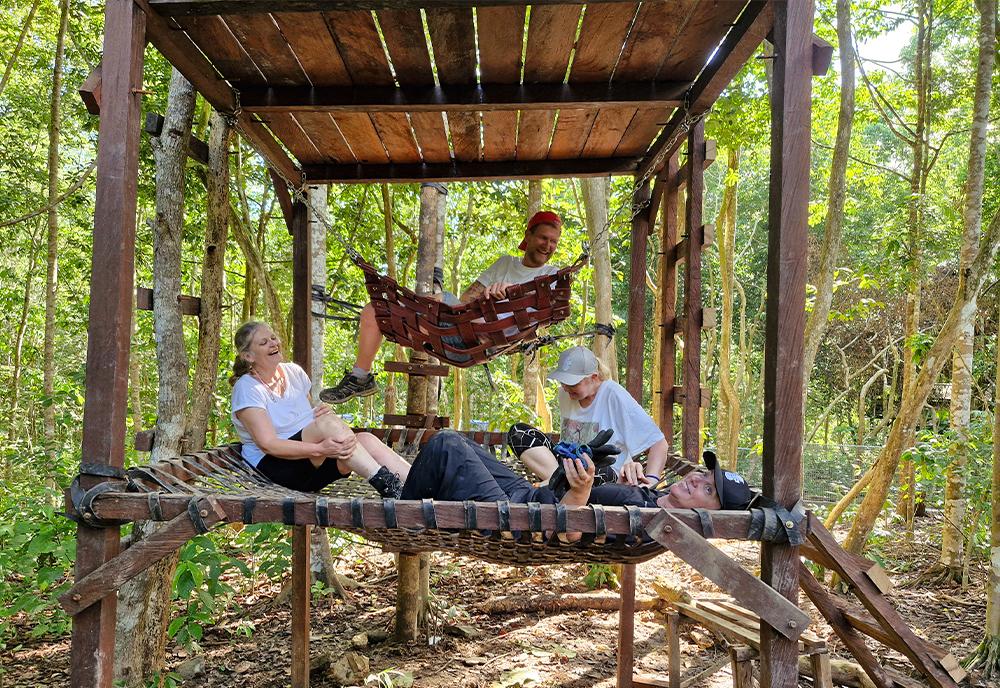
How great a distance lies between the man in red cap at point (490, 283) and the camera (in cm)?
357

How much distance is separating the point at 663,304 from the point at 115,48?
2530 mm

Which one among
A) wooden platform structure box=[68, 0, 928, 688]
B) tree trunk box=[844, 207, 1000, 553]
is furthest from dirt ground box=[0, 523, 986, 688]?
tree trunk box=[844, 207, 1000, 553]

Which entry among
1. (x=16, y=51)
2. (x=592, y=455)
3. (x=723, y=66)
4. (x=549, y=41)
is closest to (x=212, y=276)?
(x=549, y=41)

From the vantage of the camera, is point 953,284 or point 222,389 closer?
point 222,389

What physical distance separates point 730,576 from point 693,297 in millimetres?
1663

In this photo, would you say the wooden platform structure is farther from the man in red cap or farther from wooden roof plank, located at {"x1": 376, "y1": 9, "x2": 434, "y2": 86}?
the man in red cap

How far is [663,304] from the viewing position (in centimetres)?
364

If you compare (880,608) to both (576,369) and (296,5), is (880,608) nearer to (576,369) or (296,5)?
(576,369)

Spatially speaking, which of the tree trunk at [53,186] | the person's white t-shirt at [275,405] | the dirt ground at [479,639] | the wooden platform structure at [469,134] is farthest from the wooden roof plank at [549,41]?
the tree trunk at [53,186]

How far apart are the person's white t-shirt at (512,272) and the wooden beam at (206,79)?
3.64ft

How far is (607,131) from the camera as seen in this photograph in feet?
11.2

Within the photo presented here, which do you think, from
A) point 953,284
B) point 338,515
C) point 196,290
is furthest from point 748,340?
point 338,515

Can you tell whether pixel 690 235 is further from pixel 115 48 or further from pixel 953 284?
pixel 953 284

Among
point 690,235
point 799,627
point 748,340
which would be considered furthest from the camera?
point 748,340
